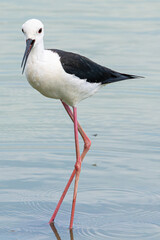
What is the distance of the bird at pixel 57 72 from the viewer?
23.5 feet

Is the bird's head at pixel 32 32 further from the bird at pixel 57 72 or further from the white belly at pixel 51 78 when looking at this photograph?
the white belly at pixel 51 78

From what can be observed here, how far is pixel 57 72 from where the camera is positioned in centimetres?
732

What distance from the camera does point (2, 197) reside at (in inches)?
319

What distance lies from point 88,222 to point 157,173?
140 centimetres

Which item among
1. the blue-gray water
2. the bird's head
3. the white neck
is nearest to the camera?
the bird's head

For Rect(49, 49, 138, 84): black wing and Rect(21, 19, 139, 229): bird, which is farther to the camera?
Rect(49, 49, 138, 84): black wing

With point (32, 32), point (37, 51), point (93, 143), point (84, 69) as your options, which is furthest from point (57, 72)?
point (93, 143)

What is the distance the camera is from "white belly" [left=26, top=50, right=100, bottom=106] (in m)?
7.23

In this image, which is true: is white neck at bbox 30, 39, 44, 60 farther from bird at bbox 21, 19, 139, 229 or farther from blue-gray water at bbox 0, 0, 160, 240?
blue-gray water at bbox 0, 0, 160, 240

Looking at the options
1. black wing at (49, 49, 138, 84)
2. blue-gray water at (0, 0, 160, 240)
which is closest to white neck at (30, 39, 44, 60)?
black wing at (49, 49, 138, 84)

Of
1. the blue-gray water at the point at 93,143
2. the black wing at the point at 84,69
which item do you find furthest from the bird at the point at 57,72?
the blue-gray water at the point at 93,143

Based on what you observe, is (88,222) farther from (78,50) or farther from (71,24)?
(71,24)

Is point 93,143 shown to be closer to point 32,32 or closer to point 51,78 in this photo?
point 51,78

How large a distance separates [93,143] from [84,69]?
6.62ft
